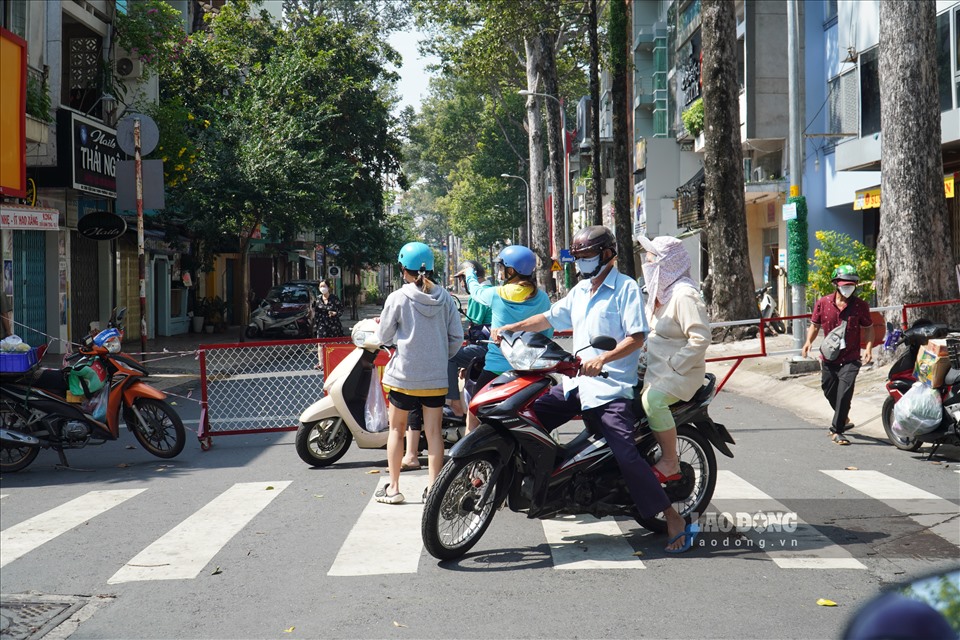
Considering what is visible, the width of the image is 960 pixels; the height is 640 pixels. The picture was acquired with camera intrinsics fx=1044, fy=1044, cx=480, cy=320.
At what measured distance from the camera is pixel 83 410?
31.0ft

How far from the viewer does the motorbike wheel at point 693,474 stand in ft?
20.7

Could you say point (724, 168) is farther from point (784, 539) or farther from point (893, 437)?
point (784, 539)

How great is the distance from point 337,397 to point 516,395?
3.50 m

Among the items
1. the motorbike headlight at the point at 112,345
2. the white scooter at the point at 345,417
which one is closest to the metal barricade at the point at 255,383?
the motorbike headlight at the point at 112,345

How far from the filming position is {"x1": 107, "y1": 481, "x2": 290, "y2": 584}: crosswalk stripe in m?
5.72

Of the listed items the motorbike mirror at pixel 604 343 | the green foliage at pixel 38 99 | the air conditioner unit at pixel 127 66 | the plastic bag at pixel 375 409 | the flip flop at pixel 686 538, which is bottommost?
the flip flop at pixel 686 538

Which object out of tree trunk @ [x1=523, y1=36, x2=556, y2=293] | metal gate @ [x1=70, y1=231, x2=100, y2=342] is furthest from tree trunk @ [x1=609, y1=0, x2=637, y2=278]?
metal gate @ [x1=70, y1=231, x2=100, y2=342]

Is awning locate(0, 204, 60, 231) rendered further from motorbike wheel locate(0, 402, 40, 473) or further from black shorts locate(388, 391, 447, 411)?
black shorts locate(388, 391, 447, 411)

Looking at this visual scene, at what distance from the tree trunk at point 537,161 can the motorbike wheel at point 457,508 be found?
38978mm

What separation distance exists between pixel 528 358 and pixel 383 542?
1502 millimetres

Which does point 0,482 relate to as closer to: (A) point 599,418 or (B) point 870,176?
(A) point 599,418

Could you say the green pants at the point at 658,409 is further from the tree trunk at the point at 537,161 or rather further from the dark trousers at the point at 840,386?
the tree trunk at the point at 537,161

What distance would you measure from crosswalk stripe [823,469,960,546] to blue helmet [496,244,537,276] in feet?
9.76

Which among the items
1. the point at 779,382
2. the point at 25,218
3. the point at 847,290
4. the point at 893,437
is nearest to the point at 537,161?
the point at 779,382
